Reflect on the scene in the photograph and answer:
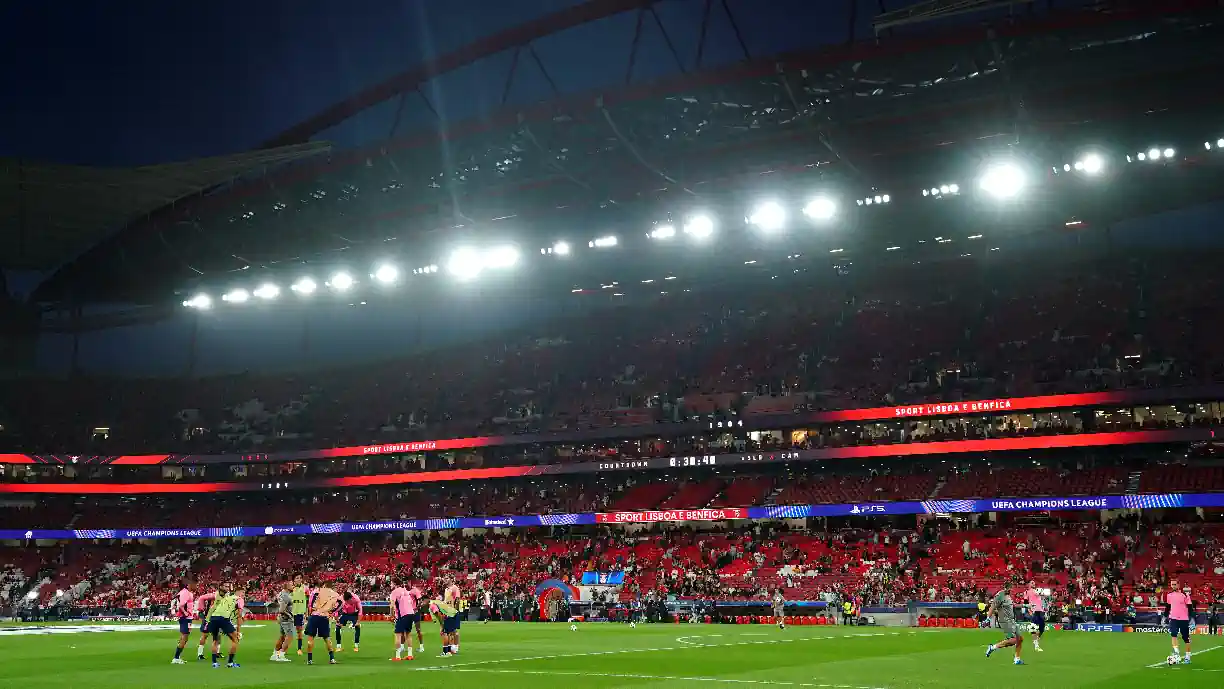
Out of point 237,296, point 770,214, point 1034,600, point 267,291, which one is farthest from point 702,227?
point 237,296

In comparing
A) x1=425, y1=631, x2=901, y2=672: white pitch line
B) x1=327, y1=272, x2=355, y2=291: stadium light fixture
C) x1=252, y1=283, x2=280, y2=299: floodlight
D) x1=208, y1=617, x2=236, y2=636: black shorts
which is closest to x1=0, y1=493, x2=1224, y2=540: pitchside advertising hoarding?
x1=252, y1=283, x2=280, y2=299: floodlight

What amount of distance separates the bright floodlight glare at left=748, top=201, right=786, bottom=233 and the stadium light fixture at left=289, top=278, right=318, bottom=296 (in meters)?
29.0

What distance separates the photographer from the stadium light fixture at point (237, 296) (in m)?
67.7

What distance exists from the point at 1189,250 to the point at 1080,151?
3398 centimetres

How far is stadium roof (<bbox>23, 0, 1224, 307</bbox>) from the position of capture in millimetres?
33312

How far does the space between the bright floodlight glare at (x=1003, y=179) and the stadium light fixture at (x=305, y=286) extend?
39.0 m

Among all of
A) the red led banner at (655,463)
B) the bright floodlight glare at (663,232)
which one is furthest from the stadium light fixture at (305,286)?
the bright floodlight glare at (663,232)

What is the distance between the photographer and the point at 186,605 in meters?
28.2

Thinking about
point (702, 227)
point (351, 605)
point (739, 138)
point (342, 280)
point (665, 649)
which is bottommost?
point (665, 649)

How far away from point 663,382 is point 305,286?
911 inches

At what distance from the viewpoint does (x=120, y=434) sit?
81188 mm

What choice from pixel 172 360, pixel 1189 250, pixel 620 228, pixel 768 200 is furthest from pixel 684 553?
pixel 172 360

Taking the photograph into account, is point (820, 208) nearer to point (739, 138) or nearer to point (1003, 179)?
point (739, 138)

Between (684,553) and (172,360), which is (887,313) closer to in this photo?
(684,553)
